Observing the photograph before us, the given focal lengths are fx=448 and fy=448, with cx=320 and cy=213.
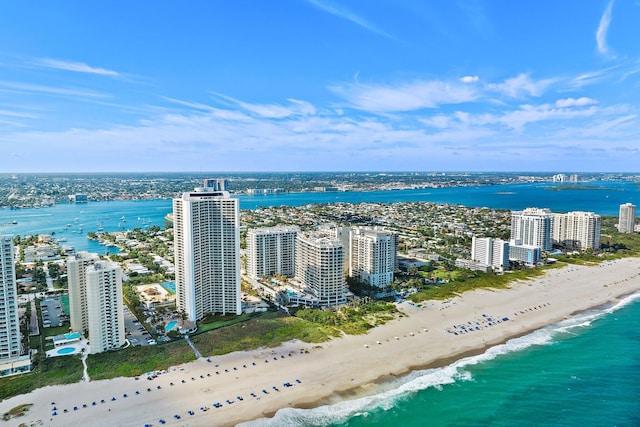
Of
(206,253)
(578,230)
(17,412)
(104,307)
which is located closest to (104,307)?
(104,307)

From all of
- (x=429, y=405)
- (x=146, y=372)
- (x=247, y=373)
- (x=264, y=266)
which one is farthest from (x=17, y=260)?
(x=429, y=405)

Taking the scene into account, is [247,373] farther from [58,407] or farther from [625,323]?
[625,323]

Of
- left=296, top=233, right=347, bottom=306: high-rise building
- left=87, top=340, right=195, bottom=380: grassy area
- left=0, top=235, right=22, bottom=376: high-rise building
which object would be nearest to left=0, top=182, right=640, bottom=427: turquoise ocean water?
left=87, top=340, right=195, bottom=380: grassy area

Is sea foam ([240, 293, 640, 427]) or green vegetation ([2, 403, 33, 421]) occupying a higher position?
green vegetation ([2, 403, 33, 421])

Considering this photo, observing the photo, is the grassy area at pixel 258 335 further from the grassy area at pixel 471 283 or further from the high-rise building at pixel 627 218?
the high-rise building at pixel 627 218

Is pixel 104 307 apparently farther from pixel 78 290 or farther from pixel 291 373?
pixel 291 373

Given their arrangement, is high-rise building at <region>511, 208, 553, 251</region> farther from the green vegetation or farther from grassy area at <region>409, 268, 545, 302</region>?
the green vegetation

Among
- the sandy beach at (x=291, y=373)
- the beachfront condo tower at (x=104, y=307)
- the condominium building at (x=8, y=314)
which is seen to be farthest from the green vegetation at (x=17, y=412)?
the beachfront condo tower at (x=104, y=307)
